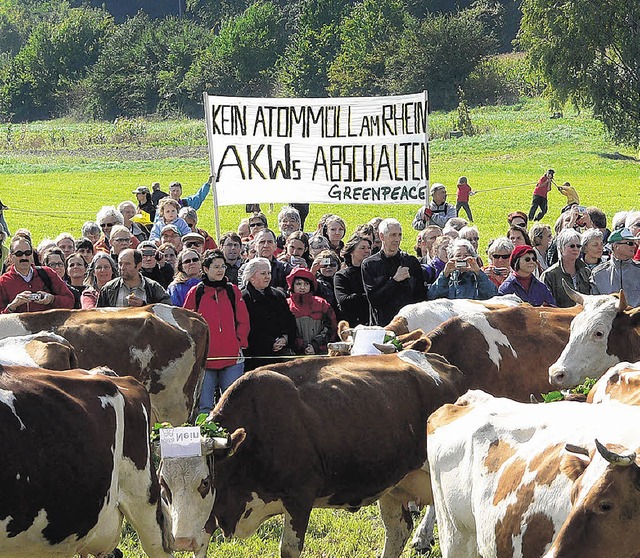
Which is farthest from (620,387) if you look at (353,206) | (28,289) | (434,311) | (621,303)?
(353,206)

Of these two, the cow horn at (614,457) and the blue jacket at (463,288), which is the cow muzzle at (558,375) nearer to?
the blue jacket at (463,288)

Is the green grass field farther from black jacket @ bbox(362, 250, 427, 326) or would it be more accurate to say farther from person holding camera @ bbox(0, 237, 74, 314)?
person holding camera @ bbox(0, 237, 74, 314)

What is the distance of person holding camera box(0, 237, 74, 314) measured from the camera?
1014 cm

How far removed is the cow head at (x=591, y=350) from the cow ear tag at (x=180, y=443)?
9.93 feet

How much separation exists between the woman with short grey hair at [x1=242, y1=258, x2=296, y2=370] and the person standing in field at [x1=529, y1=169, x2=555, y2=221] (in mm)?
18041

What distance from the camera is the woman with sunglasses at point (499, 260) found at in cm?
1164

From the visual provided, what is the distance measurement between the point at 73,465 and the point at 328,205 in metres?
27.4

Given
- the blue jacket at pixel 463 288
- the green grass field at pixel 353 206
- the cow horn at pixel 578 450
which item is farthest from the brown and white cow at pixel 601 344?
the green grass field at pixel 353 206

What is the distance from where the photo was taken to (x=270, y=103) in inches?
587

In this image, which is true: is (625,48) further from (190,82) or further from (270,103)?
(190,82)

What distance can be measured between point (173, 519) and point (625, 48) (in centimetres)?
4459

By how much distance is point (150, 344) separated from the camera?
9984mm

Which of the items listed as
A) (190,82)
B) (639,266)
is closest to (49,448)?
(639,266)

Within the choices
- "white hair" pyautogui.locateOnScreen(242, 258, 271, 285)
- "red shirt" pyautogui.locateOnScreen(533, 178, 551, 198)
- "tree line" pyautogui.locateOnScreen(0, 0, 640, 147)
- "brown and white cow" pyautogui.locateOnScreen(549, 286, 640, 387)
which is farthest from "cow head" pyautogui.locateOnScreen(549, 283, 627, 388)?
"tree line" pyautogui.locateOnScreen(0, 0, 640, 147)
